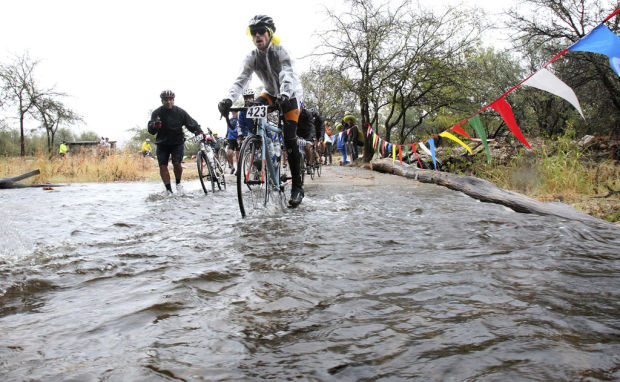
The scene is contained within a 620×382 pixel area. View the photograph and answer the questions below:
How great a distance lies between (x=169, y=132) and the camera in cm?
706

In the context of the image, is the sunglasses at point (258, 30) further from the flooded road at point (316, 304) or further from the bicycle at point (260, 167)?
the flooded road at point (316, 304)

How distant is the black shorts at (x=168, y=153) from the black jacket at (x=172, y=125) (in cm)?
8

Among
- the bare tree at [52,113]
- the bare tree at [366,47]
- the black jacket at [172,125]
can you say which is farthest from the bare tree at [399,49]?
the bare tree at [52,113]

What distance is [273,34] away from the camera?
15.2 ft

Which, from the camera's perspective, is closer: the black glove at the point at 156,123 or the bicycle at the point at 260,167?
the bicycle at the point at 260,167

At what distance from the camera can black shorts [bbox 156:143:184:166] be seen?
707 cm

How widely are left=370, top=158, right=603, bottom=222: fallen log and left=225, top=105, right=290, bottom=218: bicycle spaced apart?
252cm

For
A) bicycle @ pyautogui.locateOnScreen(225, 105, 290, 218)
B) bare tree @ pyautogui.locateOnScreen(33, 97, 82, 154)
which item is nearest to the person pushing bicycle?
bicycle @ pyautogui.locateOnScreen(225, 105, 290, 218)

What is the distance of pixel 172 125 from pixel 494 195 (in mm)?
5272

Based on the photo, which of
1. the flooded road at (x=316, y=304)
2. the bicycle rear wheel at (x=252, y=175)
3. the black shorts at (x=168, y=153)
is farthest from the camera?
the black shorts at (x=168, y=153)

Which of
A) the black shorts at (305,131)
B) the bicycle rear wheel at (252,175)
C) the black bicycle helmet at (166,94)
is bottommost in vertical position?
the bicycle rear wheel at (252,175)

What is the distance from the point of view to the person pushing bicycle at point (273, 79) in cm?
449

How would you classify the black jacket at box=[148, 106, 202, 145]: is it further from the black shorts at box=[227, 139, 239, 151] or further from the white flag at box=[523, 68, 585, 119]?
the white flag at box=[523, 68, 585, 119]

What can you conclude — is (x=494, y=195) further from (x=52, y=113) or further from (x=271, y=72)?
(x=52, y=113)
